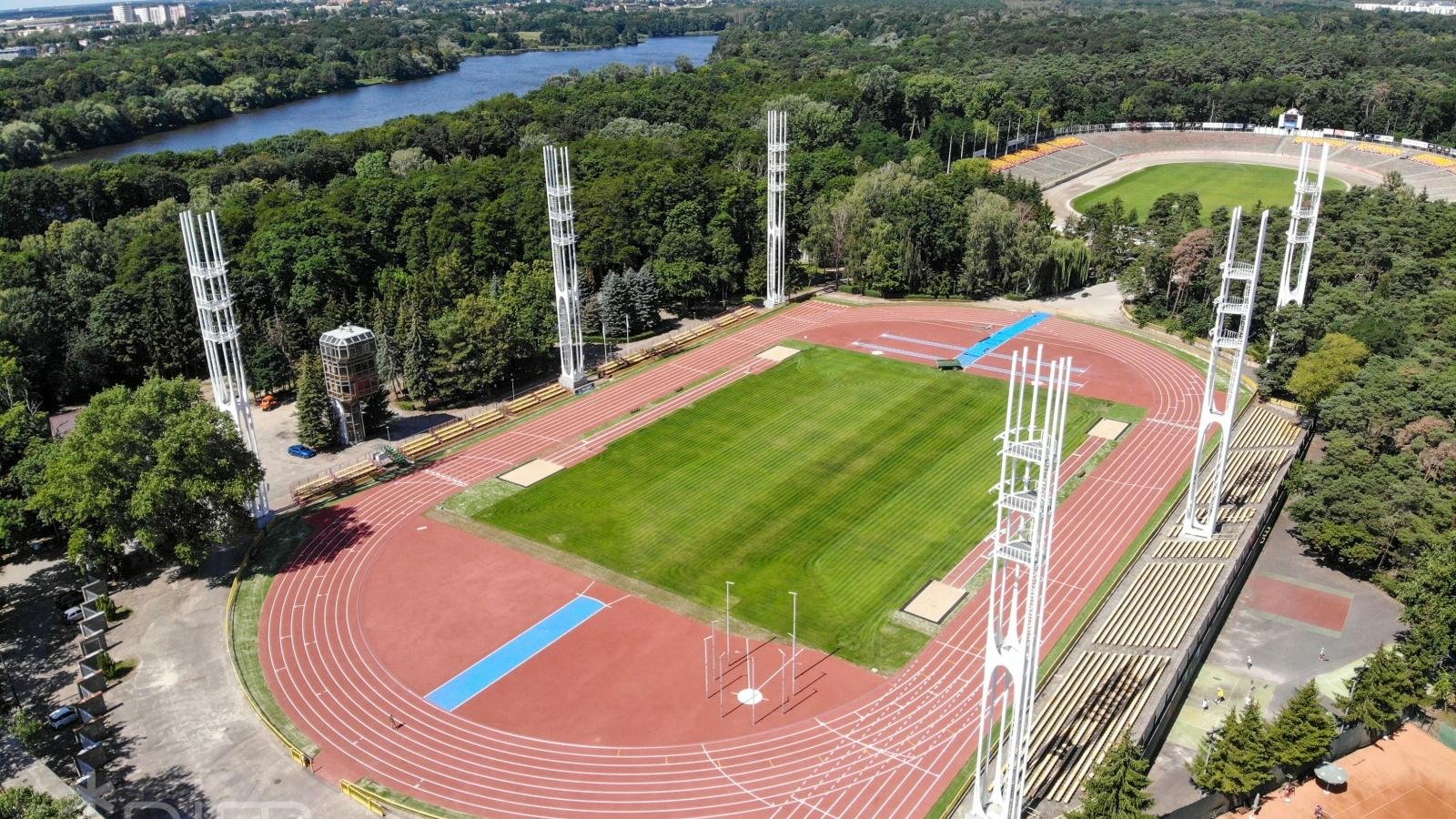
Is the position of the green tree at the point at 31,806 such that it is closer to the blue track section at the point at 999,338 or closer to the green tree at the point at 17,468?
the green tree at the point at 17,468

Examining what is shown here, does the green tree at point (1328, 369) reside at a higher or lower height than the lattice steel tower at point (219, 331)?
lower

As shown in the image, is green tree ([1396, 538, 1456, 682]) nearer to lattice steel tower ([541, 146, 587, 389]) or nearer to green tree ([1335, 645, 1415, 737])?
green tree ([1335, 645, 1415, 737])

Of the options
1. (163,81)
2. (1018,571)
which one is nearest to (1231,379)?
(1018,571)

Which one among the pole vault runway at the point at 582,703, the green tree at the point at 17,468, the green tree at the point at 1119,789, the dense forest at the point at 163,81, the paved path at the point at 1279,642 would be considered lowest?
the paved path at the point at 1279,642

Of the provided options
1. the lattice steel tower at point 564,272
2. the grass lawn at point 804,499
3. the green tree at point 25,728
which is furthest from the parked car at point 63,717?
the lattice steel tower at point 564,272

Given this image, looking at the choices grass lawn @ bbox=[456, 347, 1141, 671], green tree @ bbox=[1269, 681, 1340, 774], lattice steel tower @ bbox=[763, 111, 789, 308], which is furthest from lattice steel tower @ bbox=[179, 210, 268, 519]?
green tree @ bbox=[1269, 681, 1340, 774]
